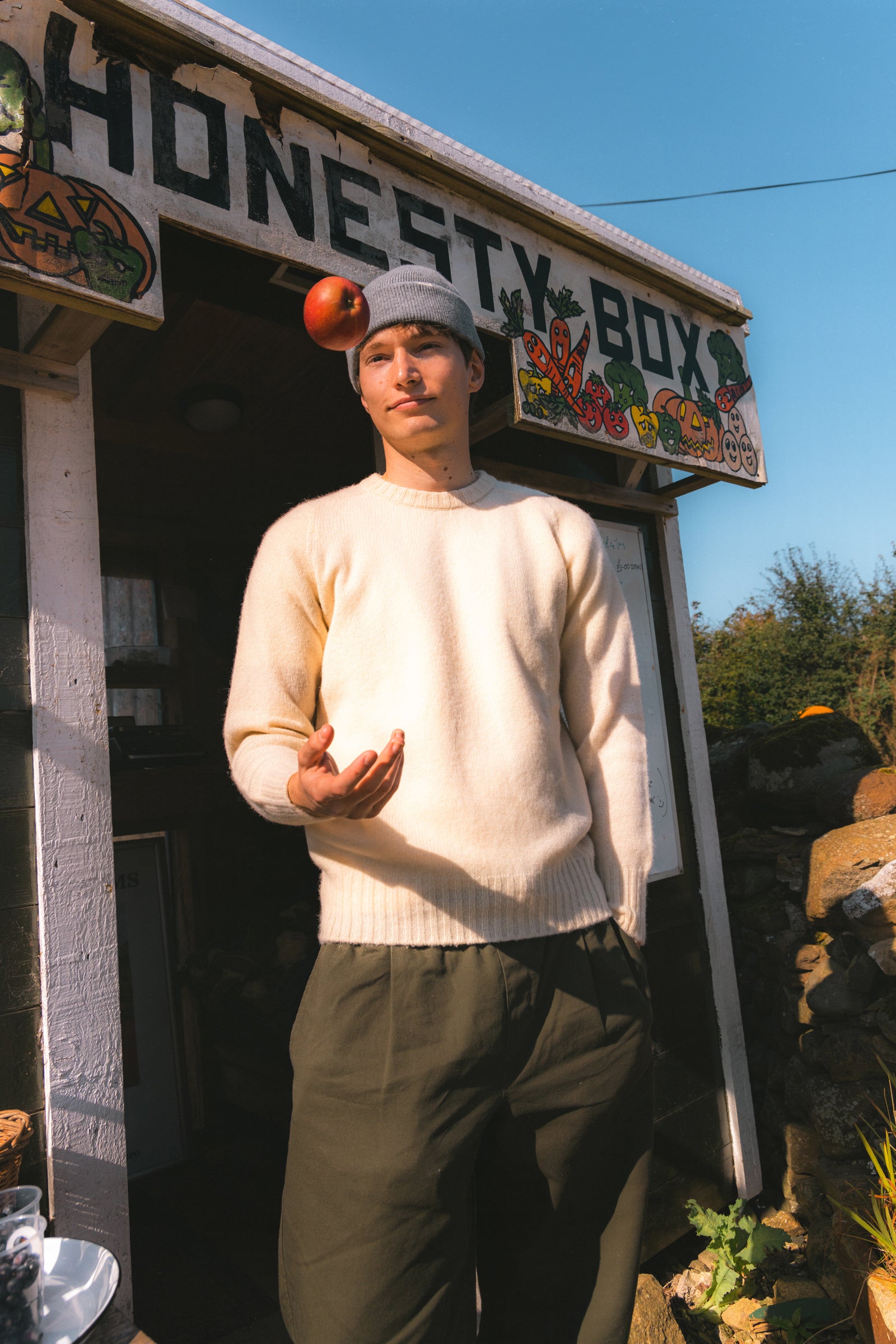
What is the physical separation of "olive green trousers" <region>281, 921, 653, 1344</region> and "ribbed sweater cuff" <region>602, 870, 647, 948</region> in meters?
0.06

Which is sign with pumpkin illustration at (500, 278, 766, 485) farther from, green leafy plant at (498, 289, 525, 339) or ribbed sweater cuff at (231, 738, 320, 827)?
ribbed sweater cuff at (231, 738, 320, 827)

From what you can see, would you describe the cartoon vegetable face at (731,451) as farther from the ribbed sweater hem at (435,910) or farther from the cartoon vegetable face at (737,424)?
the ribbed sweater hem at (435,910)

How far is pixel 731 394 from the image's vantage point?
3203 millimetres

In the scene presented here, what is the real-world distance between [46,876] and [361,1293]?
106 centimetres

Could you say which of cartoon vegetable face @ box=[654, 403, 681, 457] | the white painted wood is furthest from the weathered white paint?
the white painted wood

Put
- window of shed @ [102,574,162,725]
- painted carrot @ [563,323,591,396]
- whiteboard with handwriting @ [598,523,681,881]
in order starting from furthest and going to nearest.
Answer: window of shed @ [102,574,162,725] → whiteboard with handwriting @ [598,523,681,881] → painted carrot @ [563,323,591,396]

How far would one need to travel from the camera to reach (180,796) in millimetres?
4441

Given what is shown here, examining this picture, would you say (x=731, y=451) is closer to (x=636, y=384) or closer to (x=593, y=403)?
(x=636, y=384)

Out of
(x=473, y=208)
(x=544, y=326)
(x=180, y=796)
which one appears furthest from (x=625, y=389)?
(x=180, y=796)

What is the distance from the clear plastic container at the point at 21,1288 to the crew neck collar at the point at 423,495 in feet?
4.30

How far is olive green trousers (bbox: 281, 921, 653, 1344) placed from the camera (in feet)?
4.13

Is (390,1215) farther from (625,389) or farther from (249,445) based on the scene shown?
(249,445)

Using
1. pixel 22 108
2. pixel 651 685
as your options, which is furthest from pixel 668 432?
pixel 22 108

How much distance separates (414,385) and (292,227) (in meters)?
0.80
